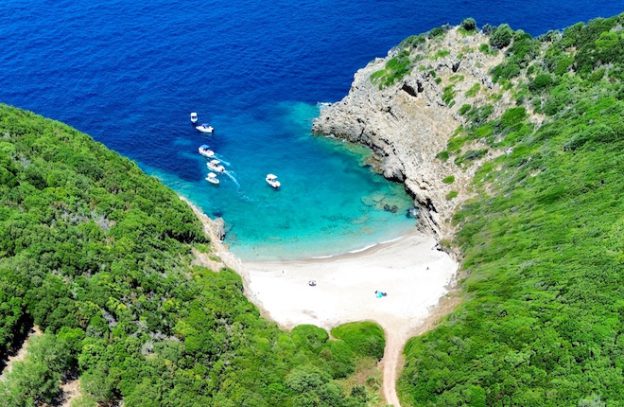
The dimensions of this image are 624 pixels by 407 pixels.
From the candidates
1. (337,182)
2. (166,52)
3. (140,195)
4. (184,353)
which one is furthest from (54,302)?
(166,52)

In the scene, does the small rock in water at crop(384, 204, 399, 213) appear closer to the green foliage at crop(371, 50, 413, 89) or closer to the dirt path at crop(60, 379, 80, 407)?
the green foliage at crop(371, 50, 413, 89)

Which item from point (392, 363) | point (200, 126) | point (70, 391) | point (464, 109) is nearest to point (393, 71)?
point (464, 109)

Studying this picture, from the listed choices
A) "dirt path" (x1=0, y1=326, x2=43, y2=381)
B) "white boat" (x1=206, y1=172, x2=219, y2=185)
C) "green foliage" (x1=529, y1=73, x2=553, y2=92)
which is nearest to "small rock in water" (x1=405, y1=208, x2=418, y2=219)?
"green foliage" (x1=529, y1=73, x2=553, y2=92)

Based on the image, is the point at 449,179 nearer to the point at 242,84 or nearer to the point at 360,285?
the point at 360,285

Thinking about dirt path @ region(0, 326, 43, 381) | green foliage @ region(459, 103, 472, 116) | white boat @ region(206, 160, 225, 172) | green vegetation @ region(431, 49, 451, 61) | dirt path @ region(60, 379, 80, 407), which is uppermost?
green vegetation @ region(431, 49, 451, 61)

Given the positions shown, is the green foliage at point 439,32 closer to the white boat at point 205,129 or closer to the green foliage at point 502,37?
the green foliage at point 502,37
